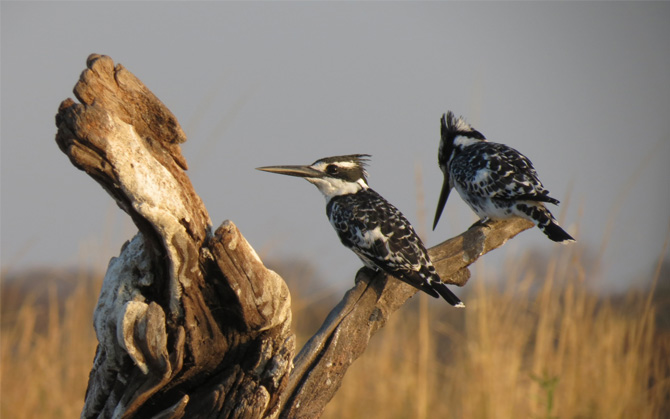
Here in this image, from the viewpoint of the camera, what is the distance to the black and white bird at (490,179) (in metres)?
4.11

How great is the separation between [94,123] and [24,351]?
3612 mm

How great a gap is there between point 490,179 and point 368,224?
0.92 metres

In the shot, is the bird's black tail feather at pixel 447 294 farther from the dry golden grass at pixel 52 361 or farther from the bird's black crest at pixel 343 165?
the dry golden grass at pixel 52 361

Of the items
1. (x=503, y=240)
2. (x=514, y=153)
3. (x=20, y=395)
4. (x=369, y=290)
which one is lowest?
(x=20, y=395)

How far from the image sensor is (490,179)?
4.45 metres

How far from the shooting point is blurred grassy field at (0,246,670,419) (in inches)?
183

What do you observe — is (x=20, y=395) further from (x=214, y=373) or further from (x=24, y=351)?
(x=214, y=373)

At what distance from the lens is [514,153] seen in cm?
471

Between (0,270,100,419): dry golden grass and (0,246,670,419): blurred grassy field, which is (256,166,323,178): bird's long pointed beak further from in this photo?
(0,270,100,419): dry golden grass

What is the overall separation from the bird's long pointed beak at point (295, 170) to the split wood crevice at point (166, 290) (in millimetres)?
1212

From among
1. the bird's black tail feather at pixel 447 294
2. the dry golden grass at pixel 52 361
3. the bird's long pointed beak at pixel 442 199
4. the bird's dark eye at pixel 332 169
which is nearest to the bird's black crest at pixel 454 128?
the bird's long pointed beak at pixel 442 199

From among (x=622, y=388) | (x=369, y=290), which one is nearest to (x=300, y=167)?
(x=369, y=290)

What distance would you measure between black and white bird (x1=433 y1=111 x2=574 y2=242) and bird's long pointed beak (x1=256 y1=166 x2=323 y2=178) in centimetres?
103

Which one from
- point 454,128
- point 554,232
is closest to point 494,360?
point 554,232
